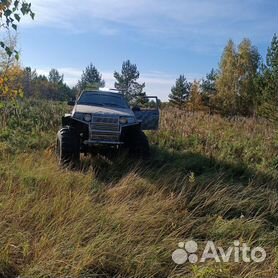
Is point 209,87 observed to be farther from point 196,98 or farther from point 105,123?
point 105,123

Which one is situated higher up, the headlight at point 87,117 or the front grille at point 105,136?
the headlight at point 87,117

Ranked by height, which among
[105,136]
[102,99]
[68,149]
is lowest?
[68,149]

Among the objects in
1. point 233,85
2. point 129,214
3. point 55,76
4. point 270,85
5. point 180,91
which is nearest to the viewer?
point 129,214

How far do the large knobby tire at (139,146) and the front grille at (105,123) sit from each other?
0.62 m

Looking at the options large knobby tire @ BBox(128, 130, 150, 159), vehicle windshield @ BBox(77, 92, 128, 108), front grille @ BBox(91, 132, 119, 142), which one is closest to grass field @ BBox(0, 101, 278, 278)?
large knobby tire @ BBox(128, 130, 150, 159)

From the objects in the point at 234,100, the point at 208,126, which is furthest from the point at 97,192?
the point at 234,100

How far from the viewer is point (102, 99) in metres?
8.71

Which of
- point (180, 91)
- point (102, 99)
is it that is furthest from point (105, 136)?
point (180, 91)

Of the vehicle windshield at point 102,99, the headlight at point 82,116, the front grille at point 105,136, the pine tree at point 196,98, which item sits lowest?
the front grille at point 105,136

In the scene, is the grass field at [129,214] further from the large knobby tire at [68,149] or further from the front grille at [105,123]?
the front grille at [105,123]

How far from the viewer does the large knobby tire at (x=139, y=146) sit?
755 centimetres

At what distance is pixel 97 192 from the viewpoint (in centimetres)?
517

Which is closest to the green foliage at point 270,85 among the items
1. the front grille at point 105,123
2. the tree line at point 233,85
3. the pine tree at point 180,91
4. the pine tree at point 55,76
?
the front grille at point 105,123

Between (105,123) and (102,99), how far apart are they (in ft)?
5.18
